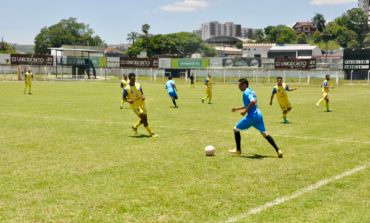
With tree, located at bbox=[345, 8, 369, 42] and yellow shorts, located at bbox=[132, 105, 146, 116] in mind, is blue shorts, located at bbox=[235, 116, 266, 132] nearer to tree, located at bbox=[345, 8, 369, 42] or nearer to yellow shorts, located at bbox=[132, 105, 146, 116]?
yellow shorts, located at bbox=[132, 105, 146, 116]

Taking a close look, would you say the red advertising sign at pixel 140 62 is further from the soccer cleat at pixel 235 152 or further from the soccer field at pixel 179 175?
the soccer cleat at pixel 235 152

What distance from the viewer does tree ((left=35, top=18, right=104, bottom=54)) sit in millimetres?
183000

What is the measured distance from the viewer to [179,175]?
977cm

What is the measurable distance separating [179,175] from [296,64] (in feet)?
197

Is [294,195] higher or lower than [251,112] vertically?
lower

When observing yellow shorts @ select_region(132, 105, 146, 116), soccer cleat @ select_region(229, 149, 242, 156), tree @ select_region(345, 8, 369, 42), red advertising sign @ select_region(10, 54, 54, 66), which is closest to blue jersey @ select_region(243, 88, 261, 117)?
soccer cleat @ select_region(229, 149, 242, 156)

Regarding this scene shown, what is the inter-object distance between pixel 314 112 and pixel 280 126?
22.2ft

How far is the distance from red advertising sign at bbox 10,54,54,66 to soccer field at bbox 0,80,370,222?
59653 millimetres

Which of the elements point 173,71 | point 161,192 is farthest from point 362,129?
point 173,71

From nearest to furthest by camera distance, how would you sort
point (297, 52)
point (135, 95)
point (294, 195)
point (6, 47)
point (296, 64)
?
point (294, 195) → point (135, 95) → point (296, 64) → point (297, 52) → point (6, 47)

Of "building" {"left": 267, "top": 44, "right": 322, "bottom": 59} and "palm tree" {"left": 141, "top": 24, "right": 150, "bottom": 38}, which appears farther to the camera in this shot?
"palm tree" {"left": 141, "top": 24, "right": 150, "bottom": 38}

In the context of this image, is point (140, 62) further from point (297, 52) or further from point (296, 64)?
point (297, 52)

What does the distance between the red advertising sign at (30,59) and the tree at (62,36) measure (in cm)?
10737

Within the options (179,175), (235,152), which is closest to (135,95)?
(235,152)
